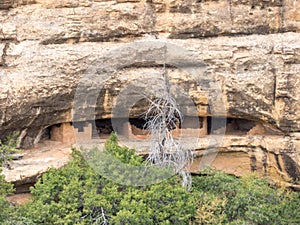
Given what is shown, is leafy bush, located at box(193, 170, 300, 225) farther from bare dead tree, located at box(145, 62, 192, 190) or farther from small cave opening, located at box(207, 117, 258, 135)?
small cave opening, located at box(207, 117, 258, 135)

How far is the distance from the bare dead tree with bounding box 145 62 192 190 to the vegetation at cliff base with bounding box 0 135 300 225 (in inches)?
16.1

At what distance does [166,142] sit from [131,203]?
1.96 meters

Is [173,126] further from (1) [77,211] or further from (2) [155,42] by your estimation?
(1) [77,211]

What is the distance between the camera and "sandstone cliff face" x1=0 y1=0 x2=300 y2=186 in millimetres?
11445

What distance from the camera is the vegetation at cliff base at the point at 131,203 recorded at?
10164 mm

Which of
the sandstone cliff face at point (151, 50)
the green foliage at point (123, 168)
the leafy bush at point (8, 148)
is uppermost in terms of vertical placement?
the sandstone cliff face at point (151, 50)

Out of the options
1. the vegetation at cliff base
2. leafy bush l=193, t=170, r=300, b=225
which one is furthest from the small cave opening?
the vegetation at cliff base

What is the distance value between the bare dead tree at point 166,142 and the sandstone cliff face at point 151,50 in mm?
564

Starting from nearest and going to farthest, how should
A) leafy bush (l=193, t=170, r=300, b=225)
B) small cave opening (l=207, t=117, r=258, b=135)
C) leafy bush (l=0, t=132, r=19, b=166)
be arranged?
leafy bush (l=193, t=170, r=300, b=225)
leafy bush (l=0, t=132, r=19, b=166)
small cave opening (l=207, t=117, r=258, b=135)

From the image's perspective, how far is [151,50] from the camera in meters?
12.0

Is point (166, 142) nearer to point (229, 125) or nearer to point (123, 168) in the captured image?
point (123, 168)

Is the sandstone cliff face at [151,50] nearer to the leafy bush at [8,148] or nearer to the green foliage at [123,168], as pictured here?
the leafy bush at [8,148]

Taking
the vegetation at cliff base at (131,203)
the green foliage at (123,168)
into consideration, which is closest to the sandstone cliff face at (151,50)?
the vegetation at cliff base at (131,203)

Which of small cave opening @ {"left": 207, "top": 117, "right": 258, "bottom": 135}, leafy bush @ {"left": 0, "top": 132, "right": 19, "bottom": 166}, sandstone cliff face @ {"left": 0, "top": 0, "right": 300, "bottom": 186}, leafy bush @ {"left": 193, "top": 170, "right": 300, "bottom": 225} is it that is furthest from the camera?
small cave opening @ {"left": 207, "top": 117, "right": 258, "bottom": 135}
